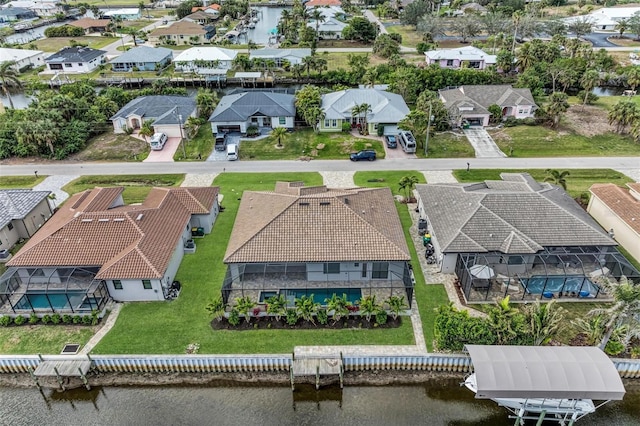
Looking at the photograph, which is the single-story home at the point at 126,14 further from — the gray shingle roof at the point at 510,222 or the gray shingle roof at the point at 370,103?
the gray shingle roof at the point at 510,222

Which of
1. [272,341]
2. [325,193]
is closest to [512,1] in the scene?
[325,193]

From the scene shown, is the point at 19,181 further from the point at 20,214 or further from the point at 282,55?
the point at 282,55

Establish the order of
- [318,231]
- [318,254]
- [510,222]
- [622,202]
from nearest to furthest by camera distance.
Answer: [318,254] < [318,231] < [510,222] < [622,202]

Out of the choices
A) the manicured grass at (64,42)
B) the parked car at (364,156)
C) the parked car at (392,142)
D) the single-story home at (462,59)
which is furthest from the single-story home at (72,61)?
the single-story home at (462,59)

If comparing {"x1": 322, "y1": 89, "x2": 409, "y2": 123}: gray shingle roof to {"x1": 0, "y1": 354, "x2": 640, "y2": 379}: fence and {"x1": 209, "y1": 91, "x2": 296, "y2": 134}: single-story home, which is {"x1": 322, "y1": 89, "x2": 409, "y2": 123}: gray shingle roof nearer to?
{"x1": 209, "y1": 91, "x2": 296, "y2": 134}: single-story home

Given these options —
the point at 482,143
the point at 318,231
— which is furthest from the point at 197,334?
the point at 482,143

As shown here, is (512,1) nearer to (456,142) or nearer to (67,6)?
(456,142)

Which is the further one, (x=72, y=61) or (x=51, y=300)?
(x=72, y=61)

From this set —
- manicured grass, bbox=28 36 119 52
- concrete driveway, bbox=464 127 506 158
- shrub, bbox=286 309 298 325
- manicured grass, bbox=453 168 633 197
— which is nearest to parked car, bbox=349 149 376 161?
manicured grass, bbox=453 168 633 197
